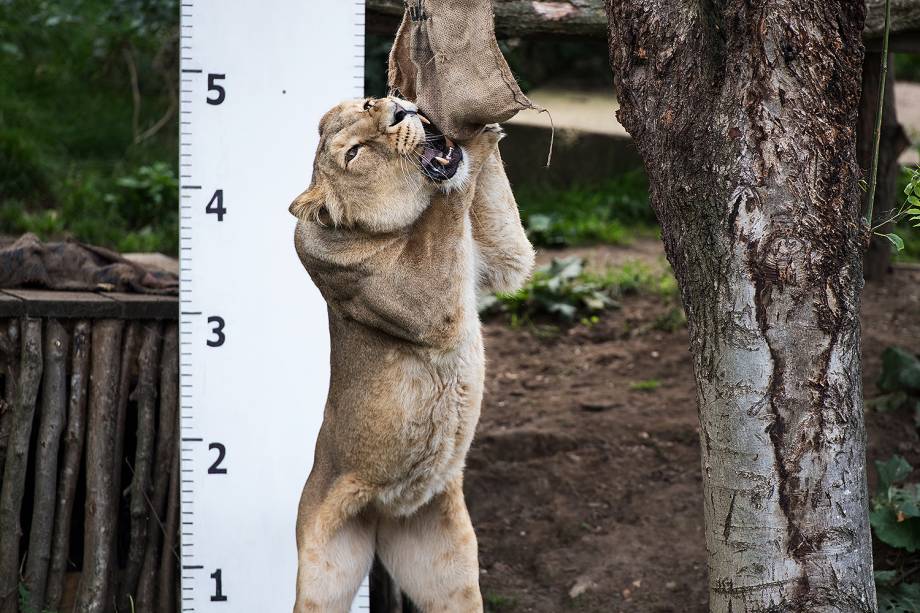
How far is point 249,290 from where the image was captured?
5.19 m

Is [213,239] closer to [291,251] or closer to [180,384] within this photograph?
[291,251]

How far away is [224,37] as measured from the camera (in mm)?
5250

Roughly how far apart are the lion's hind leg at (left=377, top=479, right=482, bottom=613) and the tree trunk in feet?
3.88

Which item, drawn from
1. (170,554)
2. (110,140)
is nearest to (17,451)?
(170,554)

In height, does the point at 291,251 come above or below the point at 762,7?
below

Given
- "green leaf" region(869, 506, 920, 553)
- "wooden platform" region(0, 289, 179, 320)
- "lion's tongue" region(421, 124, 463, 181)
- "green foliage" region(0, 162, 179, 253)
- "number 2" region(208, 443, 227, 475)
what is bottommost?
"green leaf" region(869, 506, 920, 553)

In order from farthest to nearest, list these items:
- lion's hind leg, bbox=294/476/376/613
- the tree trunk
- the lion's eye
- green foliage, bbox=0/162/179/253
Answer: green foliage, bbox=0/162/179/253
lion's hind leg, bbox=294/476/376/613
the lion's eye
the tree trunk

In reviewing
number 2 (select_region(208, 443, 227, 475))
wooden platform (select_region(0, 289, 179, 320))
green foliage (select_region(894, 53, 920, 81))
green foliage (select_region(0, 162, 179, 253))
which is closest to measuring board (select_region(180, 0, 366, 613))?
number 2 (select_region(208, 443, 227, 475))

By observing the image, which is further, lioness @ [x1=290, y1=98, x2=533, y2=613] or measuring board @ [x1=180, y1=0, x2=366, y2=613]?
measuring board @ [x1=180, y1=0, x2=366, y2=613]

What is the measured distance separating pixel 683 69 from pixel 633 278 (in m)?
5.07

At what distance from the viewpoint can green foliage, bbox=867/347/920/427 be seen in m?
6.05

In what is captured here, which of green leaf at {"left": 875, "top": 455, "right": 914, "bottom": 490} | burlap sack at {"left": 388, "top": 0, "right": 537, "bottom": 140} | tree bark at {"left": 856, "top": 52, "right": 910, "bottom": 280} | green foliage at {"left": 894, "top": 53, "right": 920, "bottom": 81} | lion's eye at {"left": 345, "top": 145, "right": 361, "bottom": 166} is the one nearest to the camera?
burlap sack at {"left": 388, "top": 0, "right": 537, "bottom": 140}

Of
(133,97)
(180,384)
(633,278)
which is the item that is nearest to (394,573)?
(180,384)

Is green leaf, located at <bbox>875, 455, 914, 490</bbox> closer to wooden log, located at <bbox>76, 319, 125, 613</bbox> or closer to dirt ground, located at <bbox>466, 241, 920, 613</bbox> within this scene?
dirt ground, located at <bbox>466, 241, 920, 613</bbox>
